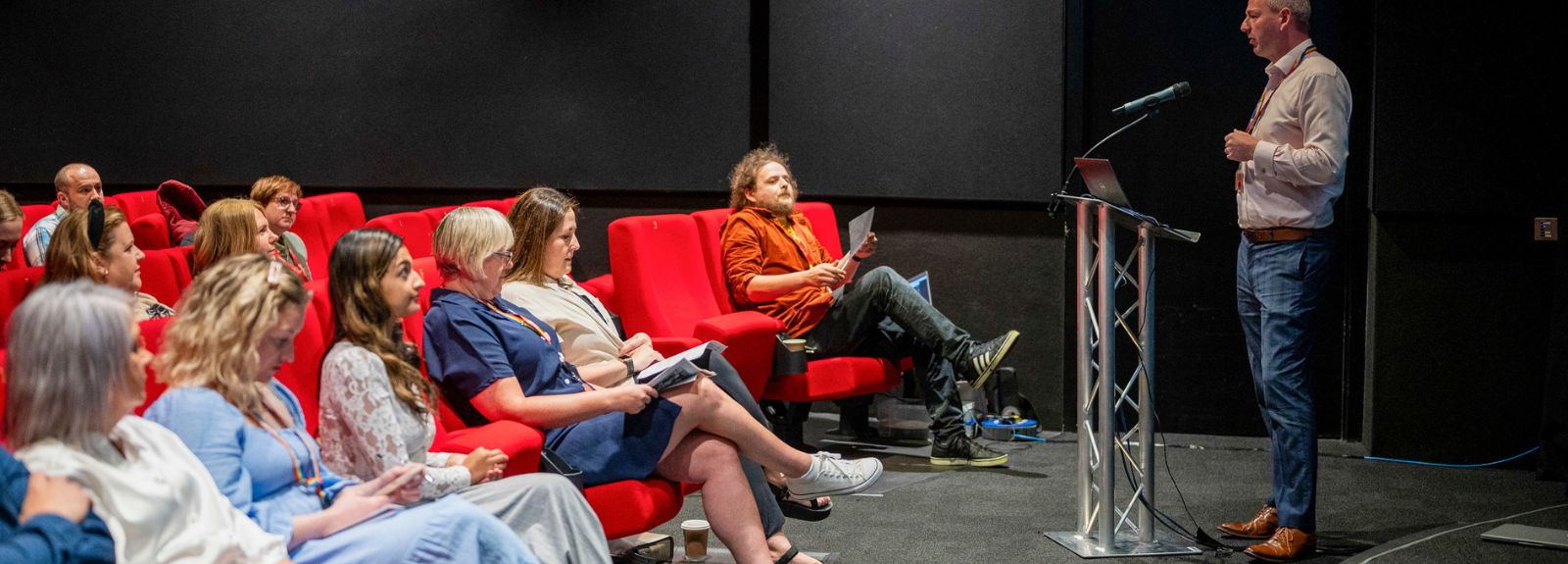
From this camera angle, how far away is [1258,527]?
375 cm

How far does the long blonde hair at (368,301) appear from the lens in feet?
7.97

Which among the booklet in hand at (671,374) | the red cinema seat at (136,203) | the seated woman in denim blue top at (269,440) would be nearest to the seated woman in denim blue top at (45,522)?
the seated woman in denim blue top at (269,440)

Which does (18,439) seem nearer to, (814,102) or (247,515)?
(247,515)

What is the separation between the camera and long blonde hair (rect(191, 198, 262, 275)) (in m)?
3.99

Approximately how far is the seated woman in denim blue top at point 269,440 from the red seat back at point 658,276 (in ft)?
7.03

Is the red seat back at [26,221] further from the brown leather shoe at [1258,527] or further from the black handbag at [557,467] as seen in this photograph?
the brown leather shoe at [1258,527]

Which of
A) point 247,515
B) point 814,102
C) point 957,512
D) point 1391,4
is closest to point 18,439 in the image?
point 247,515

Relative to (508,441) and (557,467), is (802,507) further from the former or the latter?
(508,441)

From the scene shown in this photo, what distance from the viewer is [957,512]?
404 centimetres

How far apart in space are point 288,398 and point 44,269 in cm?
159

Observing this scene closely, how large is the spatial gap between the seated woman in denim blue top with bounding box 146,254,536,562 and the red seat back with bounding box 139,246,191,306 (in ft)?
6.29

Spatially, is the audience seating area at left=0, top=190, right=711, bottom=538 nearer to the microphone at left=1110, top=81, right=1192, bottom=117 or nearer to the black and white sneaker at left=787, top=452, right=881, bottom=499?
the black and white sneaker at left=787, top=452, right=881, bottom=499

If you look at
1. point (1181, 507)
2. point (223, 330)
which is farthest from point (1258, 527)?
point (223, 330)

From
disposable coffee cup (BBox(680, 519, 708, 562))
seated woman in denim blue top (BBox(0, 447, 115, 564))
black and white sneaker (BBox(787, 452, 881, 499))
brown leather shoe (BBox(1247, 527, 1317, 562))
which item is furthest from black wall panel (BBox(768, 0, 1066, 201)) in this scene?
seated woman in denim blue top (BBox(0, 447, 115, 564))
